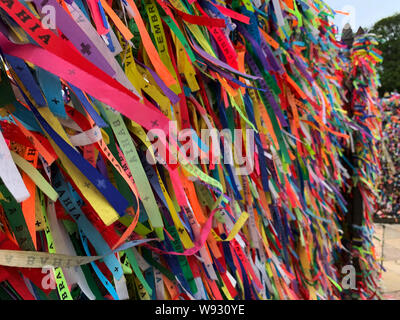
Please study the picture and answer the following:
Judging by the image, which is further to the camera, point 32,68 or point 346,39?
point 346,39

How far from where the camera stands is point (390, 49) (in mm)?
7793

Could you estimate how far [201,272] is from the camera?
1.54ft

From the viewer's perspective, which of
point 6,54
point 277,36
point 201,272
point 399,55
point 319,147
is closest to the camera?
point 6,54

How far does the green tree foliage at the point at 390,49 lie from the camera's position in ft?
23.3

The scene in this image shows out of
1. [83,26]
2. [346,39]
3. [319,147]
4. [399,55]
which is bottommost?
[319,147]

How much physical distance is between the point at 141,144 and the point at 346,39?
2.32m

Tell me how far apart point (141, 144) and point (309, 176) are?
82 cm

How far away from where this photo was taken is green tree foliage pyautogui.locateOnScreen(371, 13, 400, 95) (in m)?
7.10

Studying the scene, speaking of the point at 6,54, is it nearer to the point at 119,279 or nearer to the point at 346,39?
the point at 119,279

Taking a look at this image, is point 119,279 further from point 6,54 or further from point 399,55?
point 399,55

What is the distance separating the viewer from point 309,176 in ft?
3.45
